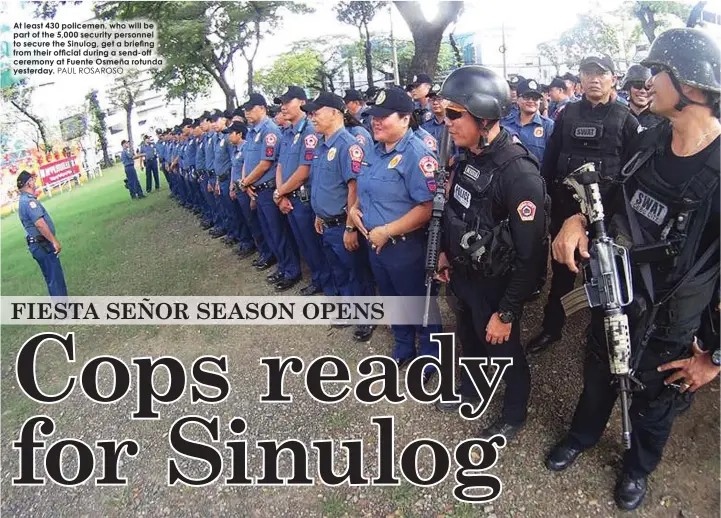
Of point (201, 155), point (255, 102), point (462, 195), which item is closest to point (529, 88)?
point (462, 195)

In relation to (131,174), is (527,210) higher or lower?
higher

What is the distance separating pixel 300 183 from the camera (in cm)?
470

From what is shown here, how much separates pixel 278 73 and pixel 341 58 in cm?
823

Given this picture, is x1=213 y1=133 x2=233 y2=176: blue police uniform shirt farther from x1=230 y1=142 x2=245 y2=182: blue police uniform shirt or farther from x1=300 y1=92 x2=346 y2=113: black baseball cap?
x1=300 y1=92 x2=346 y2=113: black baseball cap

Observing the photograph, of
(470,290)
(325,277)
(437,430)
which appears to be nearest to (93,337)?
(325,277)

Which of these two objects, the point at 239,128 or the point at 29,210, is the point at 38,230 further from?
the point at 239,128

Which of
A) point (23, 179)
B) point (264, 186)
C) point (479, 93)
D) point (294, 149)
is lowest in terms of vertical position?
point (264, 186)

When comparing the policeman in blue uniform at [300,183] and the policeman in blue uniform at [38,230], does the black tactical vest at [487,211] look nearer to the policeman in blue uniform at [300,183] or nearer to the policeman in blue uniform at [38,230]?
the policeman in blue uniform at [300,183]

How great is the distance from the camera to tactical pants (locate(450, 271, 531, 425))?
2.45 meters

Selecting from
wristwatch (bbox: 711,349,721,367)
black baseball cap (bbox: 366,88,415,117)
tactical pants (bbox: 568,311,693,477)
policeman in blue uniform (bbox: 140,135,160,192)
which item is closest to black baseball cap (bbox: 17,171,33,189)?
black baseball cap (bbox: 366,88,415,117)

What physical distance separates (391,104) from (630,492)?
2506 mm

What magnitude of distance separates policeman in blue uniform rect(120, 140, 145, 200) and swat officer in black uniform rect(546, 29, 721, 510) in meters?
15.8

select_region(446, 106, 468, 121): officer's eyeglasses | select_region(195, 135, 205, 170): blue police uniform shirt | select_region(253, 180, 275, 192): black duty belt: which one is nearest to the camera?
select_region(446, 106, 468, 121): officer's eyeglasses

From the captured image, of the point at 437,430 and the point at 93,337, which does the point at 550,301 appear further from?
the point at 93,337
